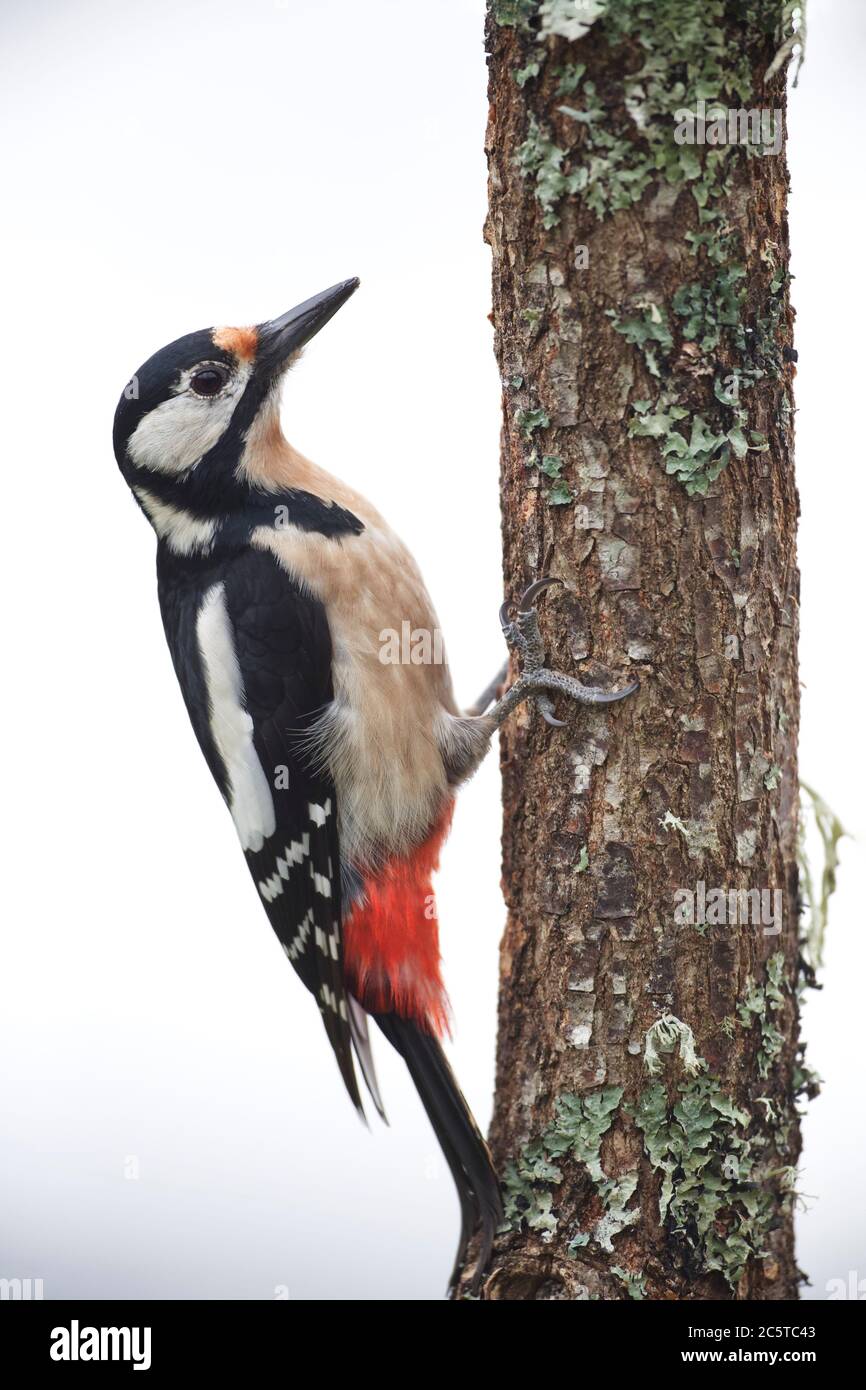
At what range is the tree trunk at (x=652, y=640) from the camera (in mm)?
1326

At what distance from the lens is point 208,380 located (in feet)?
5.55

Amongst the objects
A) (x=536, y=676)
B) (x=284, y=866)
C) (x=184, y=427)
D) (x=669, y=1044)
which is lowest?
(x=669, y=1044)

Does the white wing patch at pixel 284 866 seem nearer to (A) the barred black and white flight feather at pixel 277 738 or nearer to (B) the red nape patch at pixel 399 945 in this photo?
(A) the barred black and white flight feather at pixel 277 738

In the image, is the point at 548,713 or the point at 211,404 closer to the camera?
the point at 548,713

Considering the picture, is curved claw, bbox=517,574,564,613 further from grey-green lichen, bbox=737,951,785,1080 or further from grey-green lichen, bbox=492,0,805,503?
grey-green lichen, bbox=737,951,785,1080

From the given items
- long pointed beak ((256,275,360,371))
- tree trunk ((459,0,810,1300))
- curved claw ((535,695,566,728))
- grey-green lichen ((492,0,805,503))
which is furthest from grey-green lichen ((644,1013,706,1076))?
long pointed beak ((256,275,360,371))

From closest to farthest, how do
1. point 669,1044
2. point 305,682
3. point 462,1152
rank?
point 669,1044
point 462,1152
point 305,682

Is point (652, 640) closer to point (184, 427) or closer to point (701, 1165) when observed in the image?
point (701, 1165)

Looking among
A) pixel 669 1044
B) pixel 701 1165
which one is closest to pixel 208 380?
pixel 669 1044

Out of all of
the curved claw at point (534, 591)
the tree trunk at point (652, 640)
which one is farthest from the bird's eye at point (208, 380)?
the curved claw at point (534, 591)

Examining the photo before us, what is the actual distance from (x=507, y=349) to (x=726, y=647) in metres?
0.46

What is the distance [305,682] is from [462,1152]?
688 millimetres
